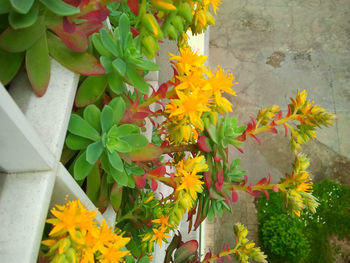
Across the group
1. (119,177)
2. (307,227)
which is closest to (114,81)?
(119,177)

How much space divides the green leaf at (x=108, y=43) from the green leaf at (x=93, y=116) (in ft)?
0.38

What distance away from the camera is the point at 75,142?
25.7 inches

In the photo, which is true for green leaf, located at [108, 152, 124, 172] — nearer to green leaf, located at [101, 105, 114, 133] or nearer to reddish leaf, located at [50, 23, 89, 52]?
green leaf, located at [101, 105, 114, 133]

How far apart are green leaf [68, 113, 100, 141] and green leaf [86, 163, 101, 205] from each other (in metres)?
0.09

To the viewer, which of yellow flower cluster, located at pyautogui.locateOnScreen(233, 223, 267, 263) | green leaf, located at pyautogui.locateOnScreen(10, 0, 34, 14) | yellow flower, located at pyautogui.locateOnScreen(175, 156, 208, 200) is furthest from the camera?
yellow flower cluster, located at pyautogui.locateOnScreen(233, 223, 267, 263)

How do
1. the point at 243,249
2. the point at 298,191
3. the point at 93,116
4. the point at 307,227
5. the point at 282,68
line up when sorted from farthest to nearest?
the point at 282,68
the point at 307,227
the point at 243,249
the point at 298,191
the point at 93,116

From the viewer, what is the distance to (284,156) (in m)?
2.41

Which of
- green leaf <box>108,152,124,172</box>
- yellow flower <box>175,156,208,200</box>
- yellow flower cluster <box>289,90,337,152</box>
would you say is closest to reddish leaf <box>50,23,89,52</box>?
green leaf <box>108,152,124,172</box>

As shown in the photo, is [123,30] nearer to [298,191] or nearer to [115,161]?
[115,161]

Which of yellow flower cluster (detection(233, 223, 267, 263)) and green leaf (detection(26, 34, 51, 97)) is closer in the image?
green leaf (detection(26, 34, 51, 97))

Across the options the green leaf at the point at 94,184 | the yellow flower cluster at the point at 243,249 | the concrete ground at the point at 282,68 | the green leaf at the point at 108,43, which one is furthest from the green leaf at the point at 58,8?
the concrete ground at the point at 282,68

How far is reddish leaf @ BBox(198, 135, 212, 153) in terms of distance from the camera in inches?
32.5

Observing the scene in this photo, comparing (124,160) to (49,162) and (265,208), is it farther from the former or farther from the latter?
(265,208)

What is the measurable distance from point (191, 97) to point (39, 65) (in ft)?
1.03
